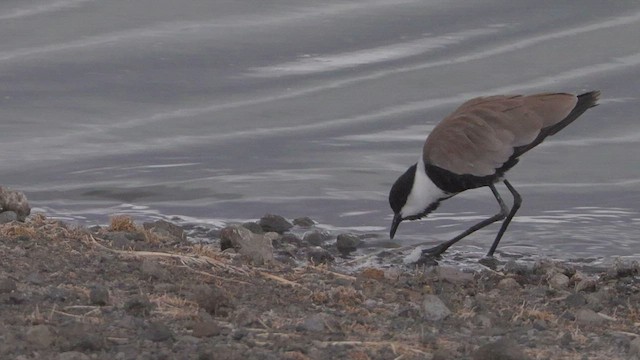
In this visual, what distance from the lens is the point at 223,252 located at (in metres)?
7.69

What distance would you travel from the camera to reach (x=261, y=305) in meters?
6.27

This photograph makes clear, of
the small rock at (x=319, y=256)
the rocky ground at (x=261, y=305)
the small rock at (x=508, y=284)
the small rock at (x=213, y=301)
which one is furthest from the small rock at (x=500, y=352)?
the small rock at (x=319, y=256)

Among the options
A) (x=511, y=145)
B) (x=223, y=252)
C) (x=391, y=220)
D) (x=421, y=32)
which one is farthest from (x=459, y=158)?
(x=421, y=32)

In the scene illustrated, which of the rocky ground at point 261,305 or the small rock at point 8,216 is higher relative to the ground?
the small rock at point 8,216

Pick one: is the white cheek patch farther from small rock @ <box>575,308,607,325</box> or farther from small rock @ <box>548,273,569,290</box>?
small rock @ <box>575,308,607,325</box>

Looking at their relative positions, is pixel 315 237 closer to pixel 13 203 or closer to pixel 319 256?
pixel 319 256

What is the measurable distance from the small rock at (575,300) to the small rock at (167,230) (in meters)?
2.28

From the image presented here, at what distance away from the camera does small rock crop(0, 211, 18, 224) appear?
8.39m

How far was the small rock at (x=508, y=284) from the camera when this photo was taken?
7836mm

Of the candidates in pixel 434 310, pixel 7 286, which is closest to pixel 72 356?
pixel 7 286

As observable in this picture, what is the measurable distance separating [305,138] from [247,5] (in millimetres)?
2916

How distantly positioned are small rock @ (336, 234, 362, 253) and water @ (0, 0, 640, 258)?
579 millimetres

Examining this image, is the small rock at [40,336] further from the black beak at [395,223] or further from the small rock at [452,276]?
the black beak at [395,223]

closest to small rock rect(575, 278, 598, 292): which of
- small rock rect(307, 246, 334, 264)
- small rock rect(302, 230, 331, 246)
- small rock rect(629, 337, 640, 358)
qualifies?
small rock rect(307, 246, 334, 264)
